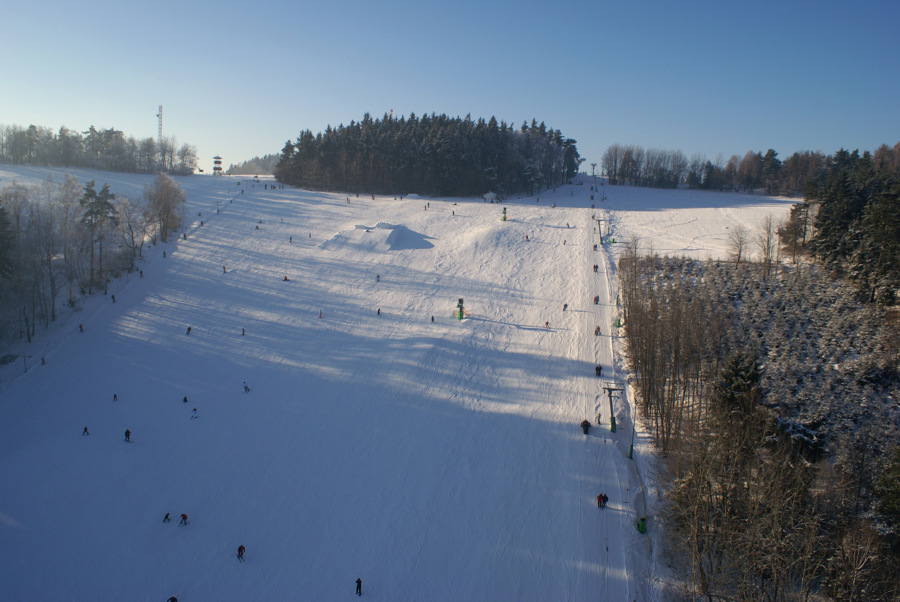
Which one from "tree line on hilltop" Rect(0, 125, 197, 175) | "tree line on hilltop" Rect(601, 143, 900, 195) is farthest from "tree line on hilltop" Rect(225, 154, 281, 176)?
"tree line on hilltop" Rect(601, 143, 900, 195)

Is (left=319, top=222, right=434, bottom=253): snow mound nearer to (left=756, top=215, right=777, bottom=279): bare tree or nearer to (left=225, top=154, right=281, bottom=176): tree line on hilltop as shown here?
(left=756, top=215, right=777, bottom=279): bare tree

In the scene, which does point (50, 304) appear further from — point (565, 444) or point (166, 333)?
point (565, 444)

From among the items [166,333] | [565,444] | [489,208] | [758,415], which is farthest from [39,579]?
[489,208]

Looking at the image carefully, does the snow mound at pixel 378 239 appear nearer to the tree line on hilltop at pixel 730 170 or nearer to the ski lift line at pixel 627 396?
the ski lift line at pixel 627 396

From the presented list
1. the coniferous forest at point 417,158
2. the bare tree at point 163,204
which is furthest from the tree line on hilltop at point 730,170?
the bare tree at point 163,204

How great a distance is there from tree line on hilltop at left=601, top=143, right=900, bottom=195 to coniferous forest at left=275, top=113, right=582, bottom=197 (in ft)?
115

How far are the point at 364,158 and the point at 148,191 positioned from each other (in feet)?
114

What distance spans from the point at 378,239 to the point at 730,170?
92434mm

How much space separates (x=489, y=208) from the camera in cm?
6488

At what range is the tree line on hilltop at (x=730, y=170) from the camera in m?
84.3

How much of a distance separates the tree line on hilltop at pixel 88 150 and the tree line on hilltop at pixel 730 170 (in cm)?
9734

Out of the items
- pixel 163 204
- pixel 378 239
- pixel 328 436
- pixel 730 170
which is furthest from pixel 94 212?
pixel 730 170

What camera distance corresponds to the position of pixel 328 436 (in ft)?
82.8

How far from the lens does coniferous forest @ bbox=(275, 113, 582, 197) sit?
74.8 metres
